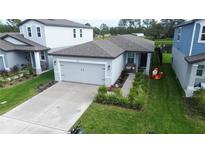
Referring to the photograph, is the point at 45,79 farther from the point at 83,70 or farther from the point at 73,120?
the point at 73,120

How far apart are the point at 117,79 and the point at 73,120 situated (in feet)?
23.5

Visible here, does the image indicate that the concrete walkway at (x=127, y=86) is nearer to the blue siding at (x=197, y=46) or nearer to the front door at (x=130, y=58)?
the front door at (x=130, y=58)

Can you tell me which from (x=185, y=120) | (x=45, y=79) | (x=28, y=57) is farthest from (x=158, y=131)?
(x=28, y=57)

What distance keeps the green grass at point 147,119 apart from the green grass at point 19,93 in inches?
188

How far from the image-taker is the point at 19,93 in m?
11.4

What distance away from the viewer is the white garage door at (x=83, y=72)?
1255 centimetres

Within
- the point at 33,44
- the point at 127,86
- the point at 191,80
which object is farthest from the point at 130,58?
the point at 33,44

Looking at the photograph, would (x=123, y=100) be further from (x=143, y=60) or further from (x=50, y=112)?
(x=143, y=60)

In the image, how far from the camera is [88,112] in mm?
8695

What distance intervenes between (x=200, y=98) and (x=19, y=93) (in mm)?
→ 12102

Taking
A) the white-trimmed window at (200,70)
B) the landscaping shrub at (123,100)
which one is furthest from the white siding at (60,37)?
the white-trimmed window at (200,70)

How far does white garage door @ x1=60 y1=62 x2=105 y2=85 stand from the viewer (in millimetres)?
12547

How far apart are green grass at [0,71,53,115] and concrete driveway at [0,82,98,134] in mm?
594

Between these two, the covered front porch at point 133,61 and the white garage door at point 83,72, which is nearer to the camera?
the white garage door at point 83,72
